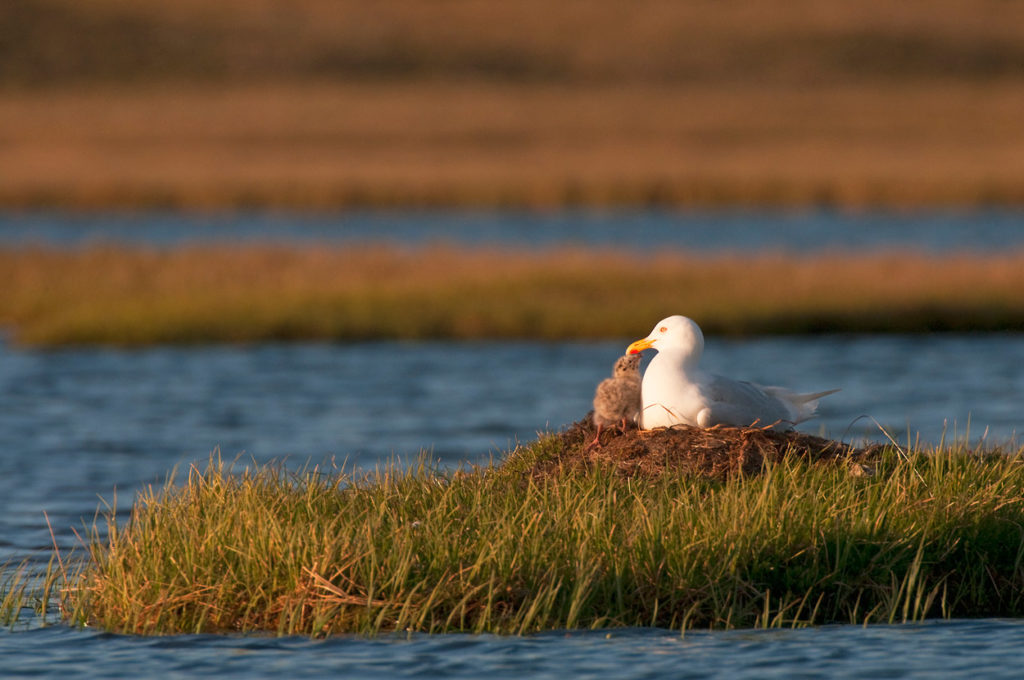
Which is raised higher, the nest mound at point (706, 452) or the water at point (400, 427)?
the nest mound at point (706, 452)

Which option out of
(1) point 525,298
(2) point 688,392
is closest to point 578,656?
(2) point 688,392

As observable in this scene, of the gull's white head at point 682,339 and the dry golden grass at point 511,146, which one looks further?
the dry golden grass at point 511,146

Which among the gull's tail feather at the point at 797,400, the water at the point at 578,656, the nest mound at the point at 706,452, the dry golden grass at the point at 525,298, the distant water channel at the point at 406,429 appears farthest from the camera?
the dry golden grass at the point at 525,298

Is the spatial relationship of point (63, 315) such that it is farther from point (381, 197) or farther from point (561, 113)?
point (561, 113)

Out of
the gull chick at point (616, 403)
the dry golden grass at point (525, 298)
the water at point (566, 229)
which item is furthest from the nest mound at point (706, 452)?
the water at point (566, 229)

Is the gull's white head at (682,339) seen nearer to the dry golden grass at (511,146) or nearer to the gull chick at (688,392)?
the gull chick at (688,392)

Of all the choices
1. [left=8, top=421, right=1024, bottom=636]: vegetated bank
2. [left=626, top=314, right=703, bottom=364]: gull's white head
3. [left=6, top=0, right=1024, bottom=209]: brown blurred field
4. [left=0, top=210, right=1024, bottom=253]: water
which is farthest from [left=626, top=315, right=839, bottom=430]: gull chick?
[left=6, top=0, right=1024, bottom=209]: brown blurred field

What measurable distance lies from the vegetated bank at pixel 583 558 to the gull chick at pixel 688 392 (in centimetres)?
52

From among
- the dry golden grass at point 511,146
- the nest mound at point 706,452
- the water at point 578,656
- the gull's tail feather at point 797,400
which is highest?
the dry golden grass at point 511,146

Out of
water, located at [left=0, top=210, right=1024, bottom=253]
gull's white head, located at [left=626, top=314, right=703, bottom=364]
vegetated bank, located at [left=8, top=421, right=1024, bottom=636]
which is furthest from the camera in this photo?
water, located at [left=0, top=210, right=1024, bottom=253]

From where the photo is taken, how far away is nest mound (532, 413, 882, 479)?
37.8 feet

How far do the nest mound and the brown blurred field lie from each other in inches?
1934

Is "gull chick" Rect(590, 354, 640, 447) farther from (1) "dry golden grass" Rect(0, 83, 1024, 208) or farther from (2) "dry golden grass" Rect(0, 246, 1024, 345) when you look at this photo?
(1) "dry golden grass" Rect(0, 83, 1024, 208)

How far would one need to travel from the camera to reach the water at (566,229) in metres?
46.5
